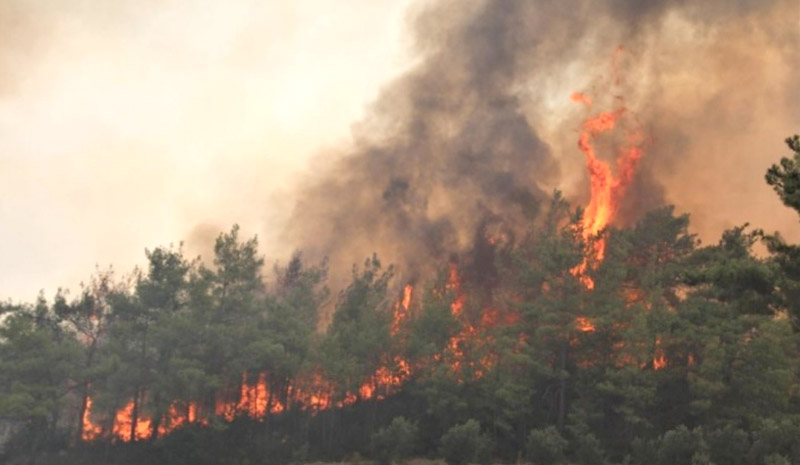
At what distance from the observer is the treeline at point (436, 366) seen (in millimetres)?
35844

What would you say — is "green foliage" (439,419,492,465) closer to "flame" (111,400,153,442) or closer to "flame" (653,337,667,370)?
"flame" (653,337,667,370)

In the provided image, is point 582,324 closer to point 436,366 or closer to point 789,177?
point 436,366

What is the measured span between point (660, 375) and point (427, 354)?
594 inches

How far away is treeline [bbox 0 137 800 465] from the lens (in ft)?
118

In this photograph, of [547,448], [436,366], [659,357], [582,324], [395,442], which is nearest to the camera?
[547,448]

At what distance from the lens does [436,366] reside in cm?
4566

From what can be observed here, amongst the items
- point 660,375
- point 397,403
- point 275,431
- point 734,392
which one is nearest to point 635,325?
point 660,375

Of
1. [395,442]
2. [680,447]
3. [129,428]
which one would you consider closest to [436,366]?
[395,442]

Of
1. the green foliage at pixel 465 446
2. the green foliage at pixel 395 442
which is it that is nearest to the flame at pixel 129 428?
the green foliage at pixel 395 442

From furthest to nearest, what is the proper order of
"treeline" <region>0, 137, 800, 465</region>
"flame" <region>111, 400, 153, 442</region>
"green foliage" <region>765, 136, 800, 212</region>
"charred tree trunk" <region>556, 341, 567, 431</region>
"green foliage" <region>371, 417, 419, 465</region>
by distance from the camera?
1. "flame" <region>111, 400, 153, 442</region>
2. "green foliage" <region>371, 417, 419, 465</region>
3. "charred tree trunk" <region>556, 341, 567, 431</region>
4. "treeline" <region>0, 137, 800, 465</region>
5. "green foliage" <region>765, 136, 800, 212</region>

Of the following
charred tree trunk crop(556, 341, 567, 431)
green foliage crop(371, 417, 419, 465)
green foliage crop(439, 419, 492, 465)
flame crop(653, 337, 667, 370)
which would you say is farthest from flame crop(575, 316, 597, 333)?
green foliage crop(371, 417, 419, 465)

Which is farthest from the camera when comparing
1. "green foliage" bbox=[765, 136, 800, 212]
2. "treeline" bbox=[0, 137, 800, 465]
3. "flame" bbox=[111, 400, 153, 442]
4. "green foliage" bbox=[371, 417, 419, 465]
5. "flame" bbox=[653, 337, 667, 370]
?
"flame" bbox=[111, 400, 153, 442]

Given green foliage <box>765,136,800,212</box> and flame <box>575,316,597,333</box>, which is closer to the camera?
green foliage <box>765,136,800,212</box>

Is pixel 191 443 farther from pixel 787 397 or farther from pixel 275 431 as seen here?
pixel 787 397
